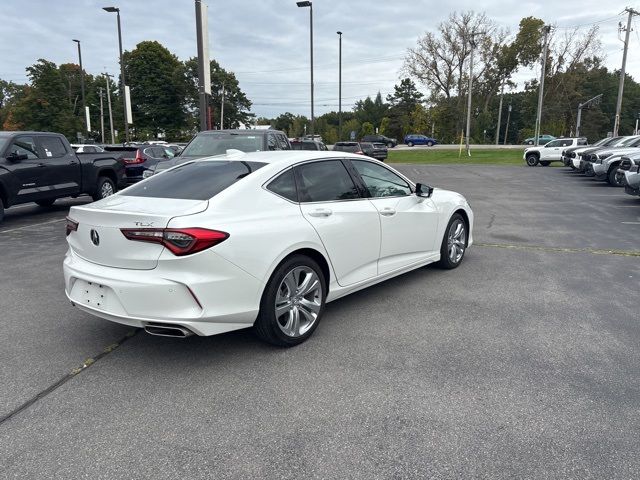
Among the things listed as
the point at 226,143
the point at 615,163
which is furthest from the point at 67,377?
the point at 615,163

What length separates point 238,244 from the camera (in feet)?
11.3

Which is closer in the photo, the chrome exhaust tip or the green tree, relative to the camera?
the chrome exhaust tip

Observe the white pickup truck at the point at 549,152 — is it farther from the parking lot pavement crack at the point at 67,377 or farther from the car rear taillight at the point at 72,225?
the car rear taillight at the point at 72,225

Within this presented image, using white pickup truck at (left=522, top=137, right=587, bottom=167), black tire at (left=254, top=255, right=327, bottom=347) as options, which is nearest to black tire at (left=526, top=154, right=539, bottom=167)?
white pickup truck at (left=522, top=137, right=587, bottom=167)

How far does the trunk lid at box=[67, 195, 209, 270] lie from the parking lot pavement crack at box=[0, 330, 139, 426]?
77 centimetres

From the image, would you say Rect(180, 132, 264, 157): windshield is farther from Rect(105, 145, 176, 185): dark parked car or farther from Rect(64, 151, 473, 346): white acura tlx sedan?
Rect(64, 151, 473, 346): white acura tlx sedan

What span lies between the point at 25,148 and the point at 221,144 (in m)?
4.01

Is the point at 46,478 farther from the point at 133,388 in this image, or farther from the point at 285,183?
the point at 285,183

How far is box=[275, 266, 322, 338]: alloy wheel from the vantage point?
12.6 ft

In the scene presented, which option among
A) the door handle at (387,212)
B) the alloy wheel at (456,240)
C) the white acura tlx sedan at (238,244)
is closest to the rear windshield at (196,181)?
the white acura tlx sedan at (238,244)

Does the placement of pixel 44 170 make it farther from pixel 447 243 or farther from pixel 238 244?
pixel 238 244

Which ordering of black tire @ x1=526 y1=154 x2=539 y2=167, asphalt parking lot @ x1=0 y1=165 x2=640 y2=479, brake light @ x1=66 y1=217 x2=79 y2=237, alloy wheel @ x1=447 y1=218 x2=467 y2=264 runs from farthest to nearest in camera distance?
black tire @ x1=526 y1=154 x2=539 y2=167, alloy wheel @ x1=447 y1=218 x2=467 y2=264, brake light @ x1=66 y1=217 x2=79 y2=237, asphalt parking lot @ x1=0 y1=165 x2=640 y2=479

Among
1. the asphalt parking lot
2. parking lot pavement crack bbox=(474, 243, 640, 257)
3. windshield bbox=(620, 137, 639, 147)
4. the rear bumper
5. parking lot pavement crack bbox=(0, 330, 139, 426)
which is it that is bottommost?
parking lot pavement crack bbox=(0, 330, 139, 426)

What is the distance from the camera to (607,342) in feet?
13.2
